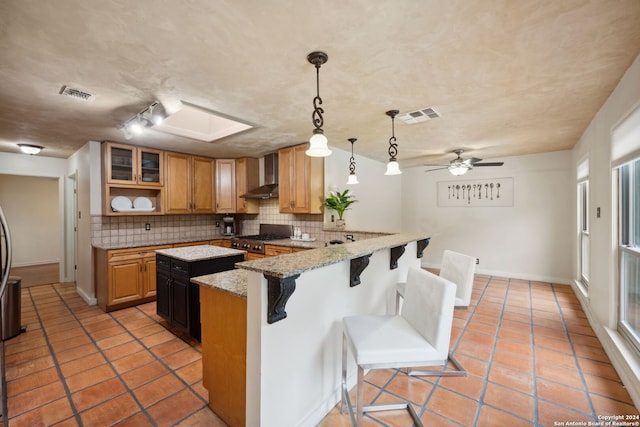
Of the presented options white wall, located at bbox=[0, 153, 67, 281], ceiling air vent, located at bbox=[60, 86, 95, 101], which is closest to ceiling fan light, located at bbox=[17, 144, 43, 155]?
white wall, located at bbox=[0, 153, 67, 281]

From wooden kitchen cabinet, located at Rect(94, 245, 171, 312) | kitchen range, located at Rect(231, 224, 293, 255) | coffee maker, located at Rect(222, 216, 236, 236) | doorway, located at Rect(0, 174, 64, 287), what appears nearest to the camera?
wooden kitchen cabinet, located at Rect(94, 245, 171, 312)

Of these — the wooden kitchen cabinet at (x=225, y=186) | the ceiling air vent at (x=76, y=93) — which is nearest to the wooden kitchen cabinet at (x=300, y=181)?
the wooden kitchen cabinet at (x=225, y=186)

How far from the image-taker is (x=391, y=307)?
8.57 ft

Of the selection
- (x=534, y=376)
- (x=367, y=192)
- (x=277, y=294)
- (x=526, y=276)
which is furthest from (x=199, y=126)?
(x=526, y=276)

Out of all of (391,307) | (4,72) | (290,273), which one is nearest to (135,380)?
(290,273)

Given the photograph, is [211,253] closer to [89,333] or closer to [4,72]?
[89,333]

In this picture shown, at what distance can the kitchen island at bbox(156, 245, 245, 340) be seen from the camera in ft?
9.02

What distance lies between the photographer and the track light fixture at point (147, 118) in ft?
8.29

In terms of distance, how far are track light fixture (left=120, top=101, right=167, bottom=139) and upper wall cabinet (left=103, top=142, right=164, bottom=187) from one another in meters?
1.19

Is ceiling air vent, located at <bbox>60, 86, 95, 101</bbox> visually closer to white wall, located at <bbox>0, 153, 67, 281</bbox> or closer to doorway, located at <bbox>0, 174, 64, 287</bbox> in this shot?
white wall, located at <bbox>0, 153, 67, 281</bbox>

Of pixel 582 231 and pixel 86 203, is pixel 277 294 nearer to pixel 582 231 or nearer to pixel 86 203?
pixel 86 203

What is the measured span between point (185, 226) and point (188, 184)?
90 centimetres

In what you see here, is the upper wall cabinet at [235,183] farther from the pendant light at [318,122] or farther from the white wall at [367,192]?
the pendant light at [318,122]

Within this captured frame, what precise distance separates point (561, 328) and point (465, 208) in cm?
302
